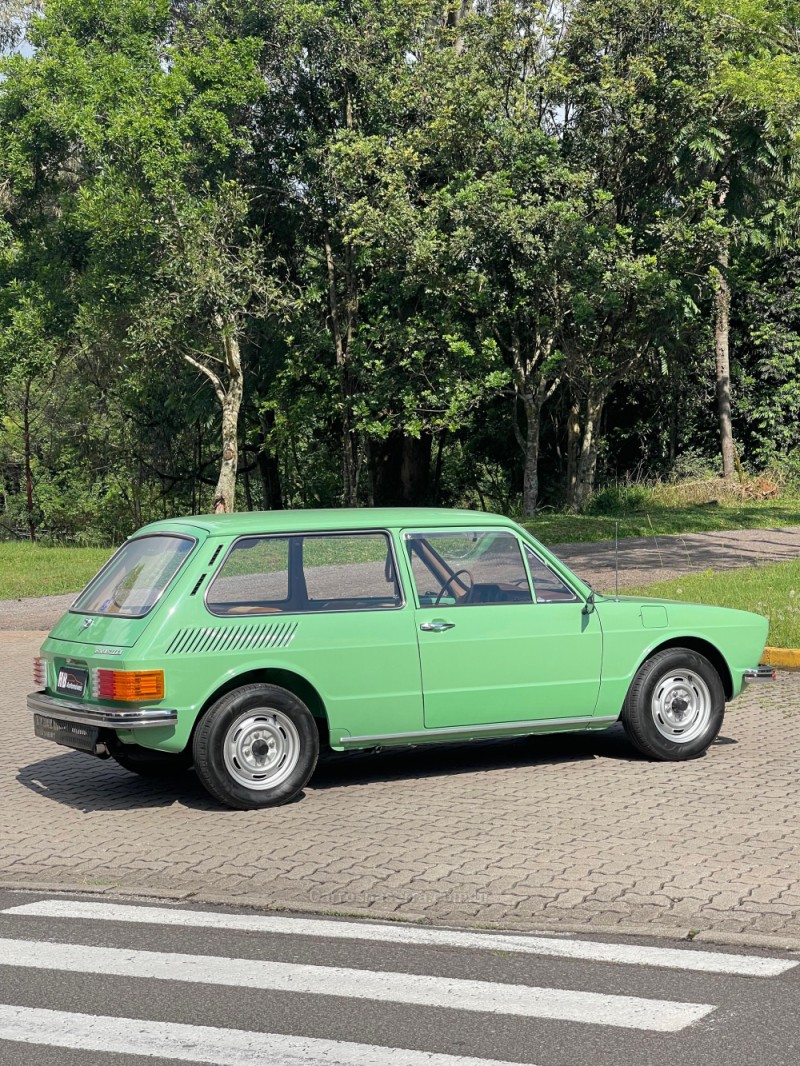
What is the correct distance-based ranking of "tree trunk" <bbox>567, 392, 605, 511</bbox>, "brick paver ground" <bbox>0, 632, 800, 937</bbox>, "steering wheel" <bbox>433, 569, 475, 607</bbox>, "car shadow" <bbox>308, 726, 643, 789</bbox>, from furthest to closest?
1. "tree trunk" <bbox>567, 392, 605, 511</bbox>
2. "car shadow" <bbox>308, 726, 643, 789</bbox>
3. "steering wheel" <bbox>433, 569, 475, 607</bbox>
4. "brick paver ground" <bbox>0, 632, 800, 937</bbox>

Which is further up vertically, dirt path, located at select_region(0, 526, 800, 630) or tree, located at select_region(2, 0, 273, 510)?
tree, located at select_region(2, 0, 273, 510)

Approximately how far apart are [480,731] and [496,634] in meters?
0.59

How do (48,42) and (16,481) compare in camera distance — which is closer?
(48,42)

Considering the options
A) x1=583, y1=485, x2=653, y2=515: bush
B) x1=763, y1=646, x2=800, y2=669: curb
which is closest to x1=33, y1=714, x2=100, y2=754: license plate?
x1=763, y1=646, x2=800, y2=669: curb

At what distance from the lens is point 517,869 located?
6473 millimetres

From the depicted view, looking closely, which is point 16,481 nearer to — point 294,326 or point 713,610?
point 294,326

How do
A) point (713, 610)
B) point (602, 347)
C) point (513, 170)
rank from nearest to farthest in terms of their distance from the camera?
point (713, 610) < point (513, 170) < point (602, 347)

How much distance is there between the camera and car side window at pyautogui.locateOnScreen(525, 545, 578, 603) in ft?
28.1

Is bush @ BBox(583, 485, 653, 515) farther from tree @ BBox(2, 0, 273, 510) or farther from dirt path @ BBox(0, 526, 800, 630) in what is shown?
tree @ BBox(2, 0, 273, 510)

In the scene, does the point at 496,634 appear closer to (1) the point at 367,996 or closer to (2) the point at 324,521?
(2) the point at 324,521

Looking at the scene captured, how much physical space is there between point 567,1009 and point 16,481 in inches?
2252

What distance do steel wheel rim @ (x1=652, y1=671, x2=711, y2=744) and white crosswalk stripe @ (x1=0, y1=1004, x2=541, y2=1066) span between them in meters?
4.77

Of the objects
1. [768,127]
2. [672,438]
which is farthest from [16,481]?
[768,127]

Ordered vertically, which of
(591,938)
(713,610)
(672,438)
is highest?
(672,438)
